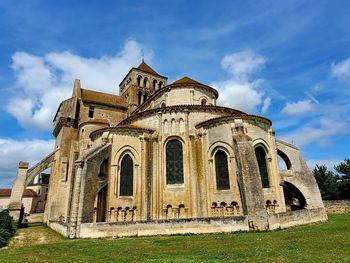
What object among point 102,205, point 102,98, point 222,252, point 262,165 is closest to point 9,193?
point 102,98

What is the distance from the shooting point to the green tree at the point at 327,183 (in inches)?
1570

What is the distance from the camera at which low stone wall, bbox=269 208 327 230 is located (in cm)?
1440

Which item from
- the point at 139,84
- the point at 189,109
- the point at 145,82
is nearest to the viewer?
the point at 189,109

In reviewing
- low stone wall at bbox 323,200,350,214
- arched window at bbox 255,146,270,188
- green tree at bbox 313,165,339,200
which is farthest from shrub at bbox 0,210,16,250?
green tree at bbox 313,165,339,200

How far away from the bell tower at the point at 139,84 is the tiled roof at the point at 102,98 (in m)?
1.40

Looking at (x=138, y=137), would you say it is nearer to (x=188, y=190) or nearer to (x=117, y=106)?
(x=188, y=190)

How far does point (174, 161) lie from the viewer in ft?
67.4

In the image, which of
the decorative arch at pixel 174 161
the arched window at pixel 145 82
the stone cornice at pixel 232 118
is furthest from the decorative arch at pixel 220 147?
the arched window at pixel 145 82

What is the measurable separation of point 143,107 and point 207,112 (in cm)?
996

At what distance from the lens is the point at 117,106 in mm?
37000

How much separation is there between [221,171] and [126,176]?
7.34 metres

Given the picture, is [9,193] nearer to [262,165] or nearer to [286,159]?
[262,165]

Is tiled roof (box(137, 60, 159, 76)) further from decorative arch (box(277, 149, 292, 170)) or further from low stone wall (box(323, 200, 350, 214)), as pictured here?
low stone wall (box(323, 200, 350, 214))

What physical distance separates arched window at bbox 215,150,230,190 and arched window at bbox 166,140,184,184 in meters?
2.74
